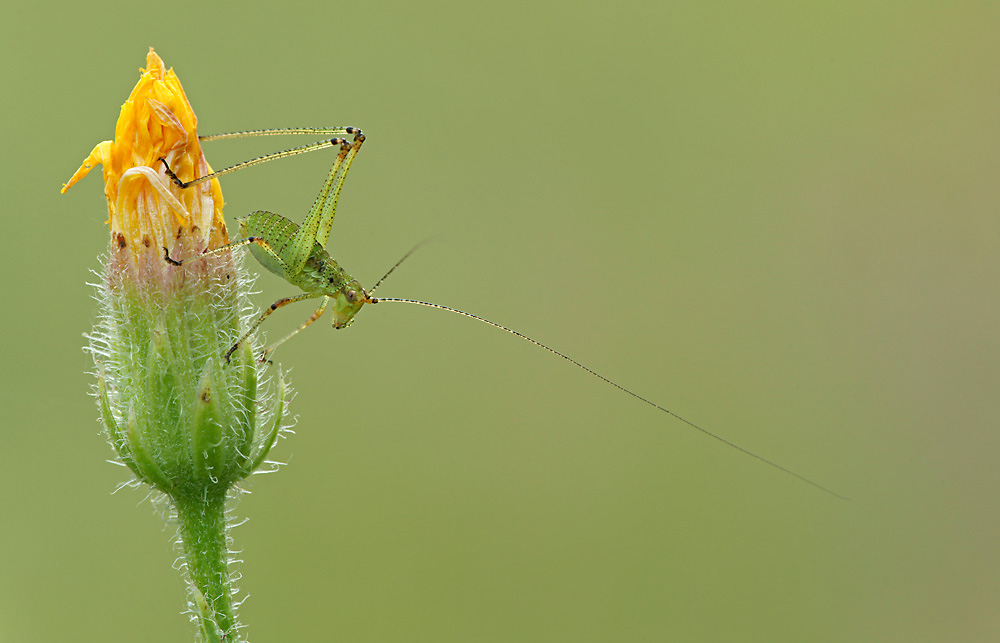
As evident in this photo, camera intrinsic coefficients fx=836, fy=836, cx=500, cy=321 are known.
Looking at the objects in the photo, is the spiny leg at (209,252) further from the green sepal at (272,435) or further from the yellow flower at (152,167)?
the green sepal at (272,435)

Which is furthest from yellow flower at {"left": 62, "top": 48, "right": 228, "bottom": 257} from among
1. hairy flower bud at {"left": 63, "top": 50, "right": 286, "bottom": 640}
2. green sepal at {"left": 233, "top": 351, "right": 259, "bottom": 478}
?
green sepal at {"left": 233, "top": 351, "right": 259, "bottom": 478}

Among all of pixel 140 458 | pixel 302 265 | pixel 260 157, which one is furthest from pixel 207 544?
pixel 260 157

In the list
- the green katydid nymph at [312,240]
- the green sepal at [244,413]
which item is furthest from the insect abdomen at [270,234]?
the green sepal at [244,413]

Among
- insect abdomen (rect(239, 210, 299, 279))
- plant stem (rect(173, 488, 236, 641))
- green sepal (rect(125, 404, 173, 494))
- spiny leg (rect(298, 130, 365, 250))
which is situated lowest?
plant stem (rect(173, 488, 236, 641))

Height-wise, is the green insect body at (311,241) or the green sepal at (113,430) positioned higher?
the green insect body at (311,241)

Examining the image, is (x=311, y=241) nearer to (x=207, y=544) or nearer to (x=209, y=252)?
(x=209, y=252)

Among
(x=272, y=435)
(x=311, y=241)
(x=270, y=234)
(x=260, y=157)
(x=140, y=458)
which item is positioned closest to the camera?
(x=140, y=458)

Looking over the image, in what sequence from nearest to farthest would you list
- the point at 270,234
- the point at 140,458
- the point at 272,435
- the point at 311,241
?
the point at 140,458, the point at 272,435, the point at 270,234, the point at 311,241

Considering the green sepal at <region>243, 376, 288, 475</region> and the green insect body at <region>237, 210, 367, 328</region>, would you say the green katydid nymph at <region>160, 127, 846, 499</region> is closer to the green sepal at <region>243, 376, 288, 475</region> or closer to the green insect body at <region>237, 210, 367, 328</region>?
the green insect body at <region>237, 210, 367, 328</region>
